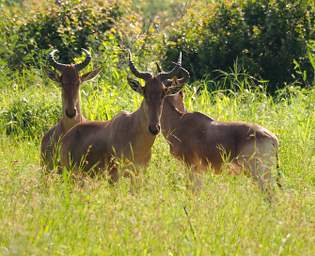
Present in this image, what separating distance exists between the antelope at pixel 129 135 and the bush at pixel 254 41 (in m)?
4.60

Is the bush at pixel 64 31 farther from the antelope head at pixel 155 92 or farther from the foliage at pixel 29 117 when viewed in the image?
the antelope head at pixel 155 92

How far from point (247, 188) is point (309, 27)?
729cm

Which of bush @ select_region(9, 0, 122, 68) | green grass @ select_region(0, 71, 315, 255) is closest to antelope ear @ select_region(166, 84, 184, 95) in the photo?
green grass @ select_region(0, 71, 315, 255)

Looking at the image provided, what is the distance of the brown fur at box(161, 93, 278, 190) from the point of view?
8680 millimetres

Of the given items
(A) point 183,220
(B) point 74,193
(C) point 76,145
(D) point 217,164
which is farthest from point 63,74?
(A) point 183,220

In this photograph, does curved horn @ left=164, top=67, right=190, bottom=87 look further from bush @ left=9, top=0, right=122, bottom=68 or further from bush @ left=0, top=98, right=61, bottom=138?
bush @ left=9, top=0, right=122, bottom=68

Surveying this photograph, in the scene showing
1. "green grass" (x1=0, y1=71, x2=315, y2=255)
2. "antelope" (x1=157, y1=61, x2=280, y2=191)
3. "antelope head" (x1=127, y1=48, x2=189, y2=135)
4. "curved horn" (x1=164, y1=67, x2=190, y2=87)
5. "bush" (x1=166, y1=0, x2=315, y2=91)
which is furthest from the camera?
"bush" (x1=166, y1=0, x2=315, y2=91)

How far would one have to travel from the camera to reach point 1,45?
15133 mm

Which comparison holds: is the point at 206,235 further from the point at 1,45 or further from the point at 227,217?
the point at 1,45

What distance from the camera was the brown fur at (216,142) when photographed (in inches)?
342

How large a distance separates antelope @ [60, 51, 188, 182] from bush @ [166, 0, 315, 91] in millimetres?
4604

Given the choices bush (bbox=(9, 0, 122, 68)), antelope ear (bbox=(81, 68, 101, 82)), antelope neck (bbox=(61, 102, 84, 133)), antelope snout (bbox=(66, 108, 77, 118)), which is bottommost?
bush (bbox=(9, 0, 122, 68))

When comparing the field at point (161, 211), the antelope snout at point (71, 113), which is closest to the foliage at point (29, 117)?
the field at point (161, 211)

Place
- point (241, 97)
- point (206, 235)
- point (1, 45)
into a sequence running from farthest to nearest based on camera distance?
point (1, 45) < point (241, 97) < point (206, 235)
